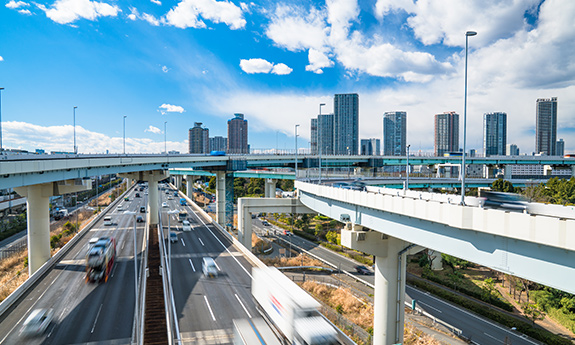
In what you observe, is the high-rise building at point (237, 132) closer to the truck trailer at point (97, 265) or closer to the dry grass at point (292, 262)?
the dry grass at point (292, 262)

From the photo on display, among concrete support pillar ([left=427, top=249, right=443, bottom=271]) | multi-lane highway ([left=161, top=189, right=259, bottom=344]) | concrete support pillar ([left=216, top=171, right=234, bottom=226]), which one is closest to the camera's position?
multi-lane highway ([left=161, top=189, right=259, bottom=344])

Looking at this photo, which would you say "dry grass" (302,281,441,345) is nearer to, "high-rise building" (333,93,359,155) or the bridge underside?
the bridge underside

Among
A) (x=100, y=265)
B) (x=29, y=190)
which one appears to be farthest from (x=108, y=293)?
(x=29, y=190)

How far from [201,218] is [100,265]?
36580 mm

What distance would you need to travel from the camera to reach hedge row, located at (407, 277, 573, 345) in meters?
27.4

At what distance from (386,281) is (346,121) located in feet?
511

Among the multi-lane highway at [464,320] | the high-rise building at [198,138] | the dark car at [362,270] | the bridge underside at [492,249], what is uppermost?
the high-rise building at [198,138]

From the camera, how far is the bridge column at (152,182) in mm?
54625

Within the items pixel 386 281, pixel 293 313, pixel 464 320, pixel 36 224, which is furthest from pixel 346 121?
pixel 293 313

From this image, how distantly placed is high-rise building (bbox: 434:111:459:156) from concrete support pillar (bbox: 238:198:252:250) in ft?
507

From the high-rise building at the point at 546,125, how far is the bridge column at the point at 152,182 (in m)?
207

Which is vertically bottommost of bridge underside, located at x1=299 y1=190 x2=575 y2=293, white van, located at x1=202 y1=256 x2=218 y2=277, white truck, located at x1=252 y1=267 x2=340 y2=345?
white van, located at x1=202 y1=256 x2=218 y2=277

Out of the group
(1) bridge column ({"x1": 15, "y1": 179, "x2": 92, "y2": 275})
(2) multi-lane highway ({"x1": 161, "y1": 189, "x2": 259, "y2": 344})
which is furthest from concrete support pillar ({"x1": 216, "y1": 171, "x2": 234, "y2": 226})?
(1) bridge column ({"x1": 15, "y1": 179, "x2": 92, "y2": 275})

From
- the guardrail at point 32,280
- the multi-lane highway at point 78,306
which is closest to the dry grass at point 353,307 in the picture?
the multi-lane highway at point 78,306
